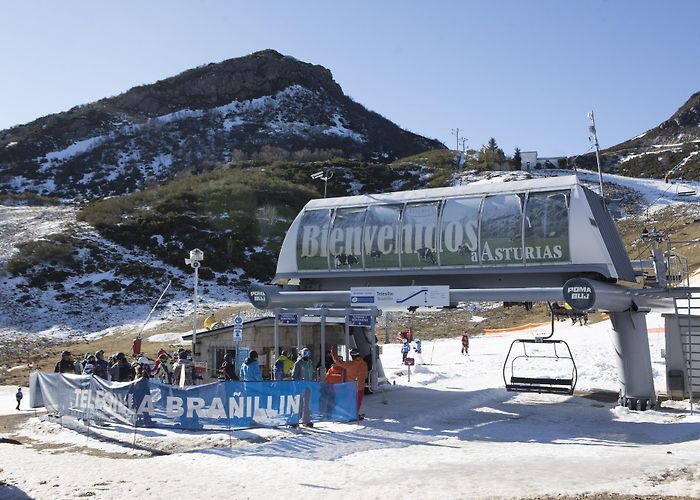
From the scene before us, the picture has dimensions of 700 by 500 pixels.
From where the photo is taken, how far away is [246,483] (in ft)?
36.4

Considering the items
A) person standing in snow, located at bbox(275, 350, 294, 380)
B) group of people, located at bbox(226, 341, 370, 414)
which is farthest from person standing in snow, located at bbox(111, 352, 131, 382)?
person standing in snow, located at bbox(275, 350, 294, 380)

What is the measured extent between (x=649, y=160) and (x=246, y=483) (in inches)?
4646

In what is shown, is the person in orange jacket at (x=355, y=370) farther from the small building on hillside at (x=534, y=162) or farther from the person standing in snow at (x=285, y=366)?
the small building on hillside at (x=534, y=162)

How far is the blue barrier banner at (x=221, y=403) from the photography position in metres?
15.4

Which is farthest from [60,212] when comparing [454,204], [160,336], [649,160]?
[649,160]

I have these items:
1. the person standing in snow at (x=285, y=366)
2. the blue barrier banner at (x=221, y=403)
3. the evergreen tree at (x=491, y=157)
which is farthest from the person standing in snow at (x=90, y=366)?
the evergreen tree at (x=491, y=157)

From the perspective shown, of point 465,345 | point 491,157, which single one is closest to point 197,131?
point 491,157

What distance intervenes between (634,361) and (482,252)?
4907 millimetres

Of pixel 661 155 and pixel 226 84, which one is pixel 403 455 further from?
pixel 226 84

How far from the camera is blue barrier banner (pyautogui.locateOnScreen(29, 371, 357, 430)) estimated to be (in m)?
15.4

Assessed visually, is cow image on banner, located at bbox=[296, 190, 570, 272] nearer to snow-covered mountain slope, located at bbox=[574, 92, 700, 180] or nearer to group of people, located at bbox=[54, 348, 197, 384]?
group of people, located at bbox=[54, 348, 197, 384]

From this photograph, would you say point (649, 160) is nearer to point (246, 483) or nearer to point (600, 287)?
point (600, 287)

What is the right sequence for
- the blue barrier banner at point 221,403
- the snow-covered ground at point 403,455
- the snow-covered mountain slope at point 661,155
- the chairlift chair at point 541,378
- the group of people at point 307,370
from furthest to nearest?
1. the snow-covered mountain slope at point 661,155
2. the chairlift chair at point 541,378
3. the group of people at point 307,370
4. the blue barrier banner at point 221,403
5. the snow-covered ground at point 403,455

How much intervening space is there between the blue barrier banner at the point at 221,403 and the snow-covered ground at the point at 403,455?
34 centimetres
